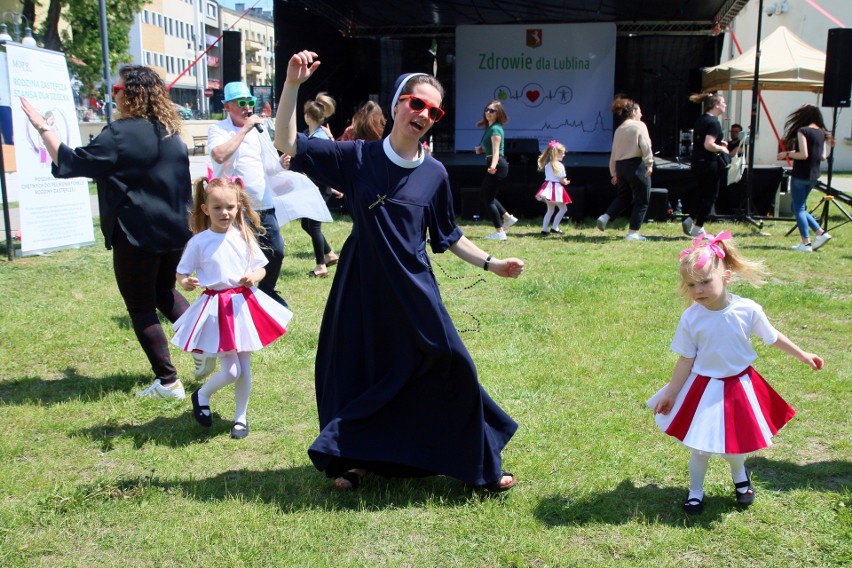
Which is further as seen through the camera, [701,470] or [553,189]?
[553,189]

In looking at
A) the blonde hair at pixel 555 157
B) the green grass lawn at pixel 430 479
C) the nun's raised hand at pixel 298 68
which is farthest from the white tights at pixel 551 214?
the nun's raised hand at pixel 298 68

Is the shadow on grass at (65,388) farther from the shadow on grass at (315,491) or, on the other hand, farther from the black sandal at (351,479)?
the black sandal at (351,479)

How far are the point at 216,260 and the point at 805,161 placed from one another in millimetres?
8335

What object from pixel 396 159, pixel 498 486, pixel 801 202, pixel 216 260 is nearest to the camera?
pixel 396 159

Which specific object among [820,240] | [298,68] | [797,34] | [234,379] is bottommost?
[234,379]

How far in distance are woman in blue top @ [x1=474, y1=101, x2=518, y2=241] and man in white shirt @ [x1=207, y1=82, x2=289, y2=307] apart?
17.0ft

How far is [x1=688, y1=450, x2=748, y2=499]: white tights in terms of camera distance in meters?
3.40

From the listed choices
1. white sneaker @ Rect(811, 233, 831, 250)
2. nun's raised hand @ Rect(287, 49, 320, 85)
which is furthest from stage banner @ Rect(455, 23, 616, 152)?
nun's raised hand @ Rect(287, 49, 320, 85)

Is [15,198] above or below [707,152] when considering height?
below

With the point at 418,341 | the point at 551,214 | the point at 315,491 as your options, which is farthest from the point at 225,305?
the point at 551,214

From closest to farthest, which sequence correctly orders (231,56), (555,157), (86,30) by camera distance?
(231,56) < (555,157) < (86,30)

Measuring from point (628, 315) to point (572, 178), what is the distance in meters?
7.20

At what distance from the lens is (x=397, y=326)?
3.41 meters

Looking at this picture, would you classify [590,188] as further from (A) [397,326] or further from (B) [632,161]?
(A) [397,326]
